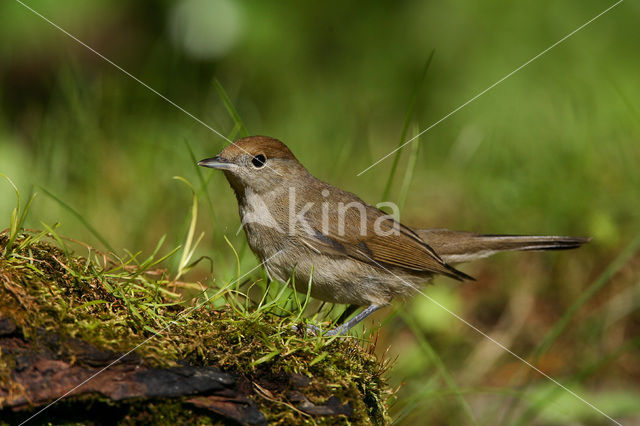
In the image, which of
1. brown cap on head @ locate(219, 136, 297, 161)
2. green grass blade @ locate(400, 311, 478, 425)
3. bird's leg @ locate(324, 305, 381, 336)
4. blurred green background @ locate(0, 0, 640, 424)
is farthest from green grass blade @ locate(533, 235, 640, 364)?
brown cap on head @ locate(219, 136, 297, 161)

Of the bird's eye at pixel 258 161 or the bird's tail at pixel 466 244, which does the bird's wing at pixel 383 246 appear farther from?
the bird's eye at pixel 258 161

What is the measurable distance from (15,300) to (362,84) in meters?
7.64

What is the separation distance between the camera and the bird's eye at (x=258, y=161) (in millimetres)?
4277

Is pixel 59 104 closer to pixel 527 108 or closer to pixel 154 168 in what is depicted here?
pixel 154 168

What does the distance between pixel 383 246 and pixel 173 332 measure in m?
2.00

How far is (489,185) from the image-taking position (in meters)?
6.22

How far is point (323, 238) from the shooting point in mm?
4141

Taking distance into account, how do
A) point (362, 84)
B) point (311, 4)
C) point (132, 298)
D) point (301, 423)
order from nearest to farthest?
point (301, 423) < point (132, 298) < point (311, 4) < point (362, 84)

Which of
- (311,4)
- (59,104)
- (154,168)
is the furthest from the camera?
(311,4)

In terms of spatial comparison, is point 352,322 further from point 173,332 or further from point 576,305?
point 576,305

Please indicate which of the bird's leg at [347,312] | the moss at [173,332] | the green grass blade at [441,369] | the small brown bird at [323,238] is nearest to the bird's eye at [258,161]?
the small brown bird at [323,238]

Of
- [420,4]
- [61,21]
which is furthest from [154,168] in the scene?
[420,4]

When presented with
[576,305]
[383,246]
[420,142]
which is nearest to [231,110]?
[383,246]

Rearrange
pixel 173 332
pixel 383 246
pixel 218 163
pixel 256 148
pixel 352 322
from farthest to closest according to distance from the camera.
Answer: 1. pixel 383 246
2. pixel 256 148
3. pixel 218 163
4. pixel 352 322
5. pixel 173 332
